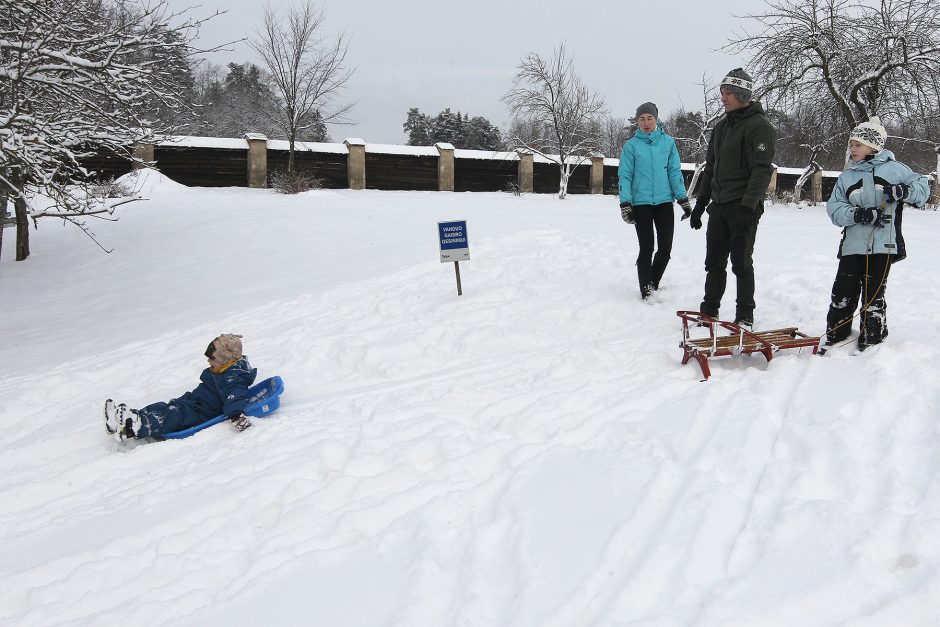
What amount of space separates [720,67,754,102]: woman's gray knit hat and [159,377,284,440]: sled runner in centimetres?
434

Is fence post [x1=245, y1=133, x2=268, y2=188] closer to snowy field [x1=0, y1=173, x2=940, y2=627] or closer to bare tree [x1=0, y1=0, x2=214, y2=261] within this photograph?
bare tree [x1=0, y1=0, x2=214, y2=261]

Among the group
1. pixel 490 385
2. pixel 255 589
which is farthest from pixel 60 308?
pixel 255 589

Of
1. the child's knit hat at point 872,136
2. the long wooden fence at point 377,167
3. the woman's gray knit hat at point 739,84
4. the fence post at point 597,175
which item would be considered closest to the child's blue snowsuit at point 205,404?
the woman's gray knit hat at point 739,84

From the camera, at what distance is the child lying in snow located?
4.59 metres

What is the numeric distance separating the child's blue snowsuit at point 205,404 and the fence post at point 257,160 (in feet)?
70.9

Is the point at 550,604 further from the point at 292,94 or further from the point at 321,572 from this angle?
the point at 292,94

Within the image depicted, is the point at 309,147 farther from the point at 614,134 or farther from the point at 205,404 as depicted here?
the point at 614,134

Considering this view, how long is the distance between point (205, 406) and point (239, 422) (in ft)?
1.78

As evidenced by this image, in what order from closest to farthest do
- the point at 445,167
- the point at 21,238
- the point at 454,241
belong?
the point at 454,241 → the point at 21,238 → the point at 445,167

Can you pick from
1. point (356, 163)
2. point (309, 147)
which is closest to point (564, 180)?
point (356, 163)

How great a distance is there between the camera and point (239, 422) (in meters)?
4.52

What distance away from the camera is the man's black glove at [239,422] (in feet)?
14.8

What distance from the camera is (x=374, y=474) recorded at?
362 cm

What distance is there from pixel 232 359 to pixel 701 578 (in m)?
3.86
